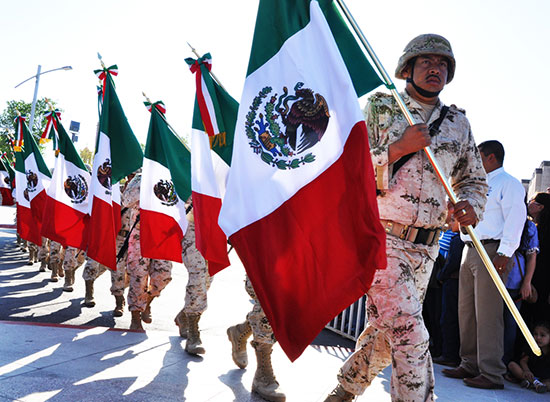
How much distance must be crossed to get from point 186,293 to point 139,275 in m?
1.56

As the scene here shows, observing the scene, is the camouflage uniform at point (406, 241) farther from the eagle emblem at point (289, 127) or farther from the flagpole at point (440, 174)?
the eagle emblem at point (289, 127)

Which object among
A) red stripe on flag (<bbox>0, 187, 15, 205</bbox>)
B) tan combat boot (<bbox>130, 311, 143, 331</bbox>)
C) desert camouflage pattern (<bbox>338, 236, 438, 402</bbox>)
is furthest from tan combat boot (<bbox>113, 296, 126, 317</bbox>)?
red stripe on flag (<bbox>0, 187, 15, 205</bbox>)

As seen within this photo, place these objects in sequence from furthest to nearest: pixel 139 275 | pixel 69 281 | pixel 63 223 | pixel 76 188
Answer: pixel 69 281 < pixel 76 188 < pixel 63 223 < pixel 139 275

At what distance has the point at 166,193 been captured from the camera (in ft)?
20.5

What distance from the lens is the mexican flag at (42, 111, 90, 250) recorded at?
308 inches

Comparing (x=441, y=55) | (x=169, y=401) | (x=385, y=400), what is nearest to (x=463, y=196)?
(x=441, y=55)

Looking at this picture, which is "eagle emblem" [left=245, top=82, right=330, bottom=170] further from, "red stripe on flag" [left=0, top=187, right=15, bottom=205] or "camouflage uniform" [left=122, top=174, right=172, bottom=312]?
"red stripe on flag" [left=0, top=187, right=15, bottom=205]

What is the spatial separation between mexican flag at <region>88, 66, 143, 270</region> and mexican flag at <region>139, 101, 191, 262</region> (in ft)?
1.48

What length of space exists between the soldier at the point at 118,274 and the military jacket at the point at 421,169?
4.99m

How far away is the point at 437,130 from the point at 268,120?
3.62 ft

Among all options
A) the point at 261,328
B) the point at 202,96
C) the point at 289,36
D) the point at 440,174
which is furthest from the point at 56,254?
the point at 440,174

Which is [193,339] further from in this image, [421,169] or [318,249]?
[421,169]

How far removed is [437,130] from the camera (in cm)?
329

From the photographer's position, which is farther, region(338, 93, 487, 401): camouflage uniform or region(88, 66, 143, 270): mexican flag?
region(88, 66, 143, 270): mexican flag
